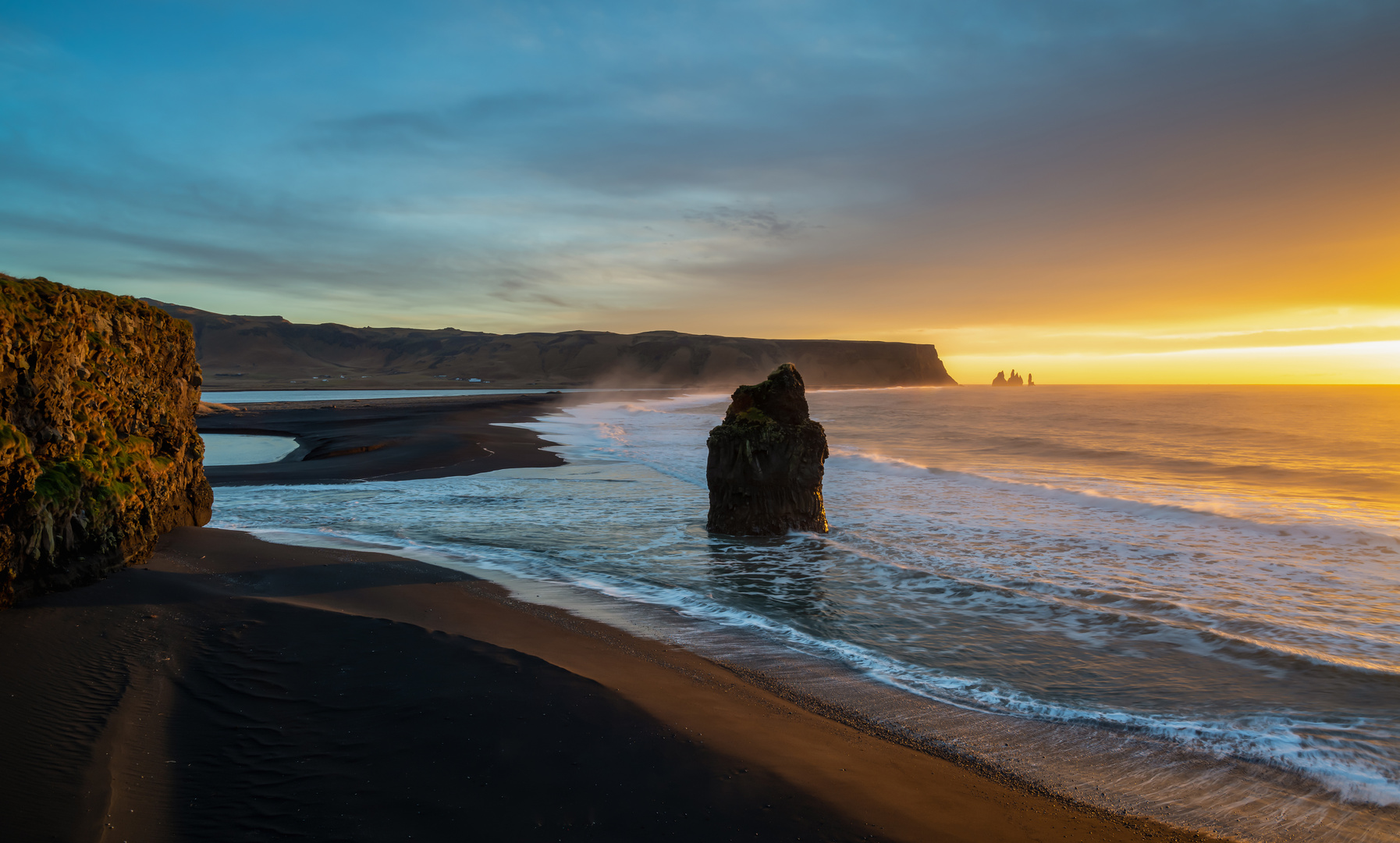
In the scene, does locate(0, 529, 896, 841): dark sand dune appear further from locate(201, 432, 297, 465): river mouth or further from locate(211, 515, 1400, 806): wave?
locate(201, 432, 297, 465): river mouth

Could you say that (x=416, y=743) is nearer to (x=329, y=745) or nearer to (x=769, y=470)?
(x=329, y=745)

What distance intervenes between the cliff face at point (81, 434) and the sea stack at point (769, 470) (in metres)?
8.66

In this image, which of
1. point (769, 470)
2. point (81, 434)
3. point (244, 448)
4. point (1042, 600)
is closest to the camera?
point (81, 434)

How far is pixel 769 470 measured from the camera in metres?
13.2

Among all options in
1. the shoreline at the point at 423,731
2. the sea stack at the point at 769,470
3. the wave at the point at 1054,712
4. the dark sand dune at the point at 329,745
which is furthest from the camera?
the sea stack at the point at 769,470

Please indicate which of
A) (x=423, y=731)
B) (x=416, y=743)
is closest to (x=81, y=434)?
(x=423, y=731)

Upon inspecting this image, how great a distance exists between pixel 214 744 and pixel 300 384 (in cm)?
13797

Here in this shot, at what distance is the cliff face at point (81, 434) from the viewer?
6.44m

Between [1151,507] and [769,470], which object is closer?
[769,470]

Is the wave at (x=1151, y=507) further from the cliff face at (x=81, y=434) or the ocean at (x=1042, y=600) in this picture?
the cliff face at (x=81, y=434)

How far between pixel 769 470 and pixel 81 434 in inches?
392

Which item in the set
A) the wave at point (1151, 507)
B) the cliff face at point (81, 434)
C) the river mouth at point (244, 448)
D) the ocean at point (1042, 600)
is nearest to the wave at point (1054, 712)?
the ocean at point (1042, 600)

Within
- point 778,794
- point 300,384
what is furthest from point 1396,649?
point 300,384

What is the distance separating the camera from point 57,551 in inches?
270
